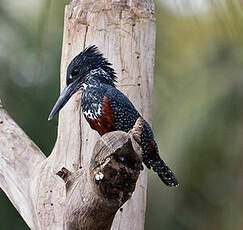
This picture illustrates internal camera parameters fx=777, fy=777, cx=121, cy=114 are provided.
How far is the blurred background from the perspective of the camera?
7176 mm

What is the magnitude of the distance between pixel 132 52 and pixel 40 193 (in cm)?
79

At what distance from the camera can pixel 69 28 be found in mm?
3711

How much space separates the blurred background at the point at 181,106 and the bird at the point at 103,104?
3155 mm

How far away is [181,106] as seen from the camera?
25.4 feet

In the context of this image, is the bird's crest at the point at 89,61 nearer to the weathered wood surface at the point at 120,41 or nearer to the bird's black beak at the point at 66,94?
the bird's black beak at the point at 66,94

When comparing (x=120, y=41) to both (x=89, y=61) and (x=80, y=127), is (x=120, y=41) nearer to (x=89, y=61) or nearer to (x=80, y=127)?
(x=89, y=61)

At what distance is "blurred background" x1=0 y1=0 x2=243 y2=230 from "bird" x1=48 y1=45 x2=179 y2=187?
315cm

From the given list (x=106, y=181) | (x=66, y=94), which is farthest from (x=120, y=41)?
(x=106, y=181)

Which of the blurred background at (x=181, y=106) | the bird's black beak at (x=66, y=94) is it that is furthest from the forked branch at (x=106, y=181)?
the blurred background at (x=181, y=106)

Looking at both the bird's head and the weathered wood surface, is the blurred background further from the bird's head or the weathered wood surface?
the bird's head

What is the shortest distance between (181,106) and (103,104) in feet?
15.1

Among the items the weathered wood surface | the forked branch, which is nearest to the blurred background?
Answer: the weathered wood surface

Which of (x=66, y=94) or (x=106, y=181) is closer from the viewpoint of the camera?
(x=106, y=181)

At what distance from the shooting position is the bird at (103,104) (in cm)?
319
